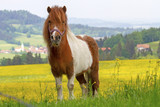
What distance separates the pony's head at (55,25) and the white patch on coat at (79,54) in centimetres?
63

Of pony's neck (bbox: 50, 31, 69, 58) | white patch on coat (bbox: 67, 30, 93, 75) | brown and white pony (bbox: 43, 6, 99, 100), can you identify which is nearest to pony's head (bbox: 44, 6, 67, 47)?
brown and white pony (bbox: 43, 6, 99, 100)

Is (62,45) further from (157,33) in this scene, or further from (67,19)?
(157,33)

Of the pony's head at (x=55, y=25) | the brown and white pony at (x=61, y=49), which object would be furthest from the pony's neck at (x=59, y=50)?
the pony's head at (x=55, y=25)

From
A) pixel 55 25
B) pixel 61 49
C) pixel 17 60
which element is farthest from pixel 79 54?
pixel 17 60

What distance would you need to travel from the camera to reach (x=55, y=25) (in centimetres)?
701

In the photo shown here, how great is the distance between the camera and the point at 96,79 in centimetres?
973

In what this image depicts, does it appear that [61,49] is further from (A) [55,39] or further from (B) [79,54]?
(B) [79,54]

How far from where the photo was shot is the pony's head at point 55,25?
22.2 ft

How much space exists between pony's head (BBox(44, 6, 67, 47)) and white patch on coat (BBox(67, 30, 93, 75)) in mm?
633

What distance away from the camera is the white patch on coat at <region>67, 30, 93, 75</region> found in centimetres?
782

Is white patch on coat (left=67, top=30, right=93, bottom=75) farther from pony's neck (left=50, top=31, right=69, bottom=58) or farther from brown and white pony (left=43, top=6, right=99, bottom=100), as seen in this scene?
pony's neck (left=50, top=31, right=69, bottom=58)

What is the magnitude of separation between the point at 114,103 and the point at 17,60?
290 feet

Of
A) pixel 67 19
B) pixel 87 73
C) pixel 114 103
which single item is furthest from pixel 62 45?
pixel 114 103

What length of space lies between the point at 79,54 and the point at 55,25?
5.04 ft
